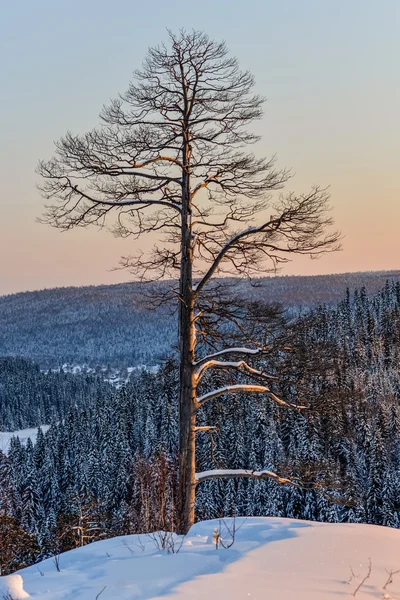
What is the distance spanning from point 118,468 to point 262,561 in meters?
57.9

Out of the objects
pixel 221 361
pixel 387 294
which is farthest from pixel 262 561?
pixel 387 294

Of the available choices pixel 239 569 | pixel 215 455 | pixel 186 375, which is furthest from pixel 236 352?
pixel 215 455

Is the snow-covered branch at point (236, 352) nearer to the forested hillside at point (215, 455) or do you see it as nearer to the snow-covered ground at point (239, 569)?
the snow-covered ground at point (239, 569)

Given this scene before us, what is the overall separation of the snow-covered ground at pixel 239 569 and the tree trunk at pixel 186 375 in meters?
2.03

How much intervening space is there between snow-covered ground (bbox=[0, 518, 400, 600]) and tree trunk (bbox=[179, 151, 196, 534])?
80.0 inches

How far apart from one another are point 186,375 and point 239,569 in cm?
406

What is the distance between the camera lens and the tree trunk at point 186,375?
25.2 ft

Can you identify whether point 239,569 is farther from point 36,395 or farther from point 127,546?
point 36,395

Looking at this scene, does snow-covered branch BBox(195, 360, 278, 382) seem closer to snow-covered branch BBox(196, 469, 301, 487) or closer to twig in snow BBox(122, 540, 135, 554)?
snow-covered branch BBox(196, 469, 301, 487)

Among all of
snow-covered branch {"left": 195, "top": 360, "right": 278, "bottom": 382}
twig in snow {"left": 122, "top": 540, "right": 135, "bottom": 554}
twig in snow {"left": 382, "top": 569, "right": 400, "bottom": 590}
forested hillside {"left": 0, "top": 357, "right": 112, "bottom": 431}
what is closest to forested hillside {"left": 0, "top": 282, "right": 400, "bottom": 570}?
snow-covered branch {"left": 195, "top": 360, "right": 278, "bottom": 382}

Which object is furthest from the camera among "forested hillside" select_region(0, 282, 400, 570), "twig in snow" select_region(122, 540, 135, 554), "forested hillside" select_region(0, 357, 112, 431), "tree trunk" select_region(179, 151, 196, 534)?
"forested hillside" select_region(0, 357, 112, 431)

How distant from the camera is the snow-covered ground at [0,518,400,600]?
3.66 m

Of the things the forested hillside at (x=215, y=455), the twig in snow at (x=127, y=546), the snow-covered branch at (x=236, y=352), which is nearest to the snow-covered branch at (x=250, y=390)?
the snow-covered branch at (x=236, y=352)

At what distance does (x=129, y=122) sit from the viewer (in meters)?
8.13
